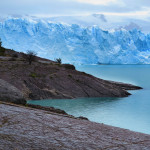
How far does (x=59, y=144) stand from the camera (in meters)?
5.54

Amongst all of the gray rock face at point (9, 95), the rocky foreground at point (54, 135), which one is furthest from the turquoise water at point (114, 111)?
the rocky foreground at point (54, 135)

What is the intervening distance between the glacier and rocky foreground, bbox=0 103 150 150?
10034 cm

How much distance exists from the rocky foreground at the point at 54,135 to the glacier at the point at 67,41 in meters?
100

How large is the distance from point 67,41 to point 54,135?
106m

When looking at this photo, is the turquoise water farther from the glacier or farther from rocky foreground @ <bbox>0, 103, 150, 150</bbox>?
the glacier

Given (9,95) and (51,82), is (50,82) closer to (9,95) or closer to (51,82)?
(51,82)

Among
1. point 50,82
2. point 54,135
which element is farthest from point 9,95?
point 50,82

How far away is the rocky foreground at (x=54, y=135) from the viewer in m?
5.38

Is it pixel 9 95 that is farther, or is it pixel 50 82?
pixel 50 82

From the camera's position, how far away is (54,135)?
6094mm

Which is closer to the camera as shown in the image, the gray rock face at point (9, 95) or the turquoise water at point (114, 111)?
the gray rock face at point (9, 95)

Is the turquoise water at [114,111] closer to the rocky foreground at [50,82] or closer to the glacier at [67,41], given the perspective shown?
the rocky foreground at [50,82]

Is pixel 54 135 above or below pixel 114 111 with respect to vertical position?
below

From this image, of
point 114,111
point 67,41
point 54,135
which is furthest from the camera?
point 67,41
